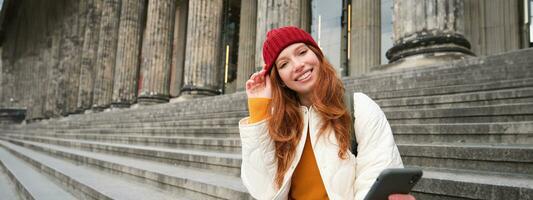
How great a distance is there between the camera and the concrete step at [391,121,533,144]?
108 inches

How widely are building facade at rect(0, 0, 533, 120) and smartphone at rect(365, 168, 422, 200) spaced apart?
72 cm

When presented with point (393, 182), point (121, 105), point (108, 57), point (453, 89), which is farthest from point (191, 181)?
point (108, 57)

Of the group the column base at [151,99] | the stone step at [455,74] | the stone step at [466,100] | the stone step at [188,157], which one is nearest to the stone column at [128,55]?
the column base at [151,99]

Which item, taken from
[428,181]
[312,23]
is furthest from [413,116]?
[312,23]

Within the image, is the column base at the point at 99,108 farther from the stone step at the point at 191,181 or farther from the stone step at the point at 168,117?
the stone step at the point at 191,181

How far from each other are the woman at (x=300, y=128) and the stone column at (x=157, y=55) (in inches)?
542

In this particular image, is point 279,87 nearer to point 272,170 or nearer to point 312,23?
point 272,170

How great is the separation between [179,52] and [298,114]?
21.1 metres

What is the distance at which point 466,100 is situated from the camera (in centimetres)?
394

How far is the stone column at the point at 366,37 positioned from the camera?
12023mm

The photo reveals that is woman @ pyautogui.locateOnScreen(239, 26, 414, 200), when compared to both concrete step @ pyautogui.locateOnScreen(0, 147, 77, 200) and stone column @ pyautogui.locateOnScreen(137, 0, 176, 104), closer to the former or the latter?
concrete step @ pyautogui.locateOnScreen(0, 147, 77, 200)

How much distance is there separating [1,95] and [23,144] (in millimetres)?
32447

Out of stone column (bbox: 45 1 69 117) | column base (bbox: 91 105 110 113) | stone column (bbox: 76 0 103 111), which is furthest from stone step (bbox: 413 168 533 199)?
stone column (bbox: 45 1 69 117)

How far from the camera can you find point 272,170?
56.3 inches
